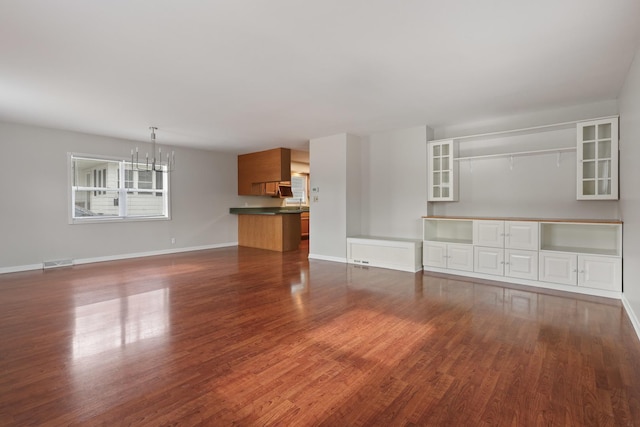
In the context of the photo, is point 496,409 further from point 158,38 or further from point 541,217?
point 541,217

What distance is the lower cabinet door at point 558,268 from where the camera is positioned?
4070 mm

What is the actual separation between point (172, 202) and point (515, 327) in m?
7.02

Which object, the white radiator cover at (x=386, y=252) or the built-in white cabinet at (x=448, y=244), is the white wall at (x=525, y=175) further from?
the white radiator cover at (x=386, y=252)

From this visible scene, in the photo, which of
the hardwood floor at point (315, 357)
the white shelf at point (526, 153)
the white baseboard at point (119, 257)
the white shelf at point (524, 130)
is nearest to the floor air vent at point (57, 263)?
the white baseboard at point (119, 257)

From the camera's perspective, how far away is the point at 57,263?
586cm

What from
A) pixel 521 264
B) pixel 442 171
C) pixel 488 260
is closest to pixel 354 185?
pixel 442 171

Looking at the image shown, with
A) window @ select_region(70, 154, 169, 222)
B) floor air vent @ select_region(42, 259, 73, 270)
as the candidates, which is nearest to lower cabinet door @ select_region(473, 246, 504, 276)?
window @ select_region(70, 154, 169, 222)

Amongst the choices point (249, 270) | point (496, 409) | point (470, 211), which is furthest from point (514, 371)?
point (249, 270)

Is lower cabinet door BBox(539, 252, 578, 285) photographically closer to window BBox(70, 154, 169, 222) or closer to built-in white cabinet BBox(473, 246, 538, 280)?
built-in white cabinet BBox(473, 246, 538, 280)

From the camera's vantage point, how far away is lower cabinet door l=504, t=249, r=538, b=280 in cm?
436

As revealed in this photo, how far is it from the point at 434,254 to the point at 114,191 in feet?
20.7

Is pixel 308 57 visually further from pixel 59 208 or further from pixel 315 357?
pixel 59 208

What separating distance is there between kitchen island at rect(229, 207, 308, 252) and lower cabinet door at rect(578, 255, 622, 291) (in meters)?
5.63

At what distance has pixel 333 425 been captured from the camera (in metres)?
1.67
